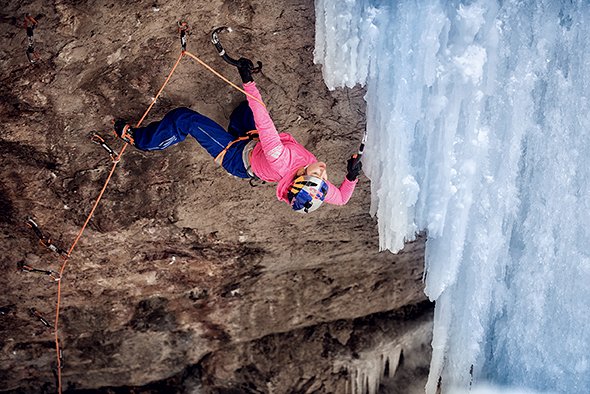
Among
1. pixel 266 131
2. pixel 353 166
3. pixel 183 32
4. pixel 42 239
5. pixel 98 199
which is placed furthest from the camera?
pixel 42 239

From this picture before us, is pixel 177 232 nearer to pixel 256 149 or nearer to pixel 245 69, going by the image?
pixel 256 149

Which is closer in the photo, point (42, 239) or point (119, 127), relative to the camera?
point (119, 127)

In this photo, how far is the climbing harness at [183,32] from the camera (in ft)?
13.3

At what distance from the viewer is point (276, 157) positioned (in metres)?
3.91

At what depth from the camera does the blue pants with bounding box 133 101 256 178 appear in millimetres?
4230

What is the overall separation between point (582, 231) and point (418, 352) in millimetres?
3058

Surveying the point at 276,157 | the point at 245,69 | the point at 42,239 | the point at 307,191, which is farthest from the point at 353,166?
the point at 42,239

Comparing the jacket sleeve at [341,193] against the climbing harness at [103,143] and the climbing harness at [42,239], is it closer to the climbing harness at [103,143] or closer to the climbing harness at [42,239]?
the climbing harness at [103,143]

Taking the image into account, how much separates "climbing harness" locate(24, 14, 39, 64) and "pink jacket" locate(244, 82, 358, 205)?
1832mm

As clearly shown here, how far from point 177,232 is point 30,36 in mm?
2165

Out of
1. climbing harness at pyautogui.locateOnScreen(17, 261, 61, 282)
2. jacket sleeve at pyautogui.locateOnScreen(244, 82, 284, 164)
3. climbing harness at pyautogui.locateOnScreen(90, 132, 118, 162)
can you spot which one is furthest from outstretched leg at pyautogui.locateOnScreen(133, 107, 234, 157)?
climbing harness at pyautogui.locateOnScreen(17, 261, 61, 282)

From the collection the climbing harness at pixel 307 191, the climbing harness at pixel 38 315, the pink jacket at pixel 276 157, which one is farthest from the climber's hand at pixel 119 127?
the climbing harness at pixel 38 315

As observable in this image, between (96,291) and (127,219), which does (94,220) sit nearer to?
(127,219)

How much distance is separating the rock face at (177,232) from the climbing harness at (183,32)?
2.9 inches
